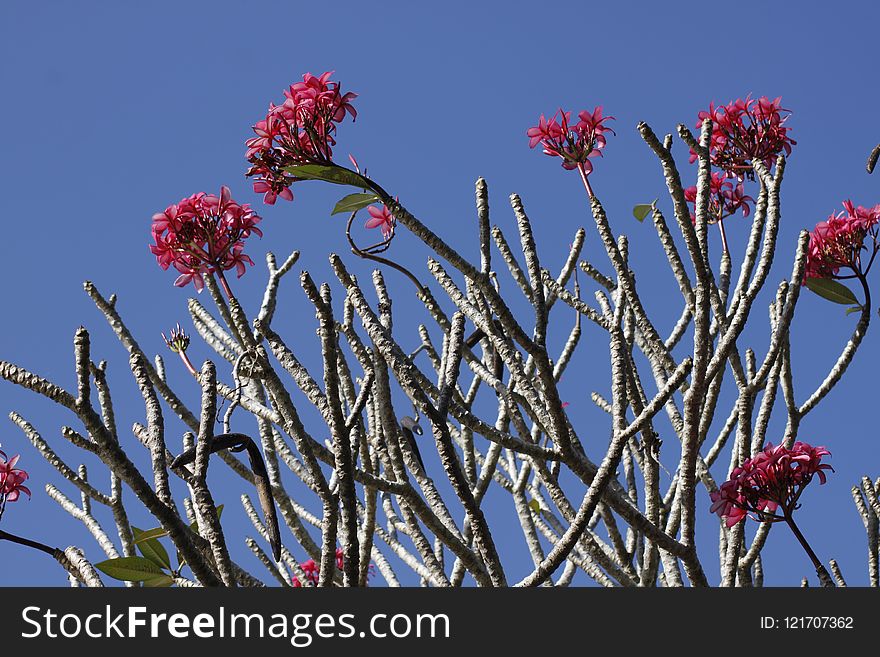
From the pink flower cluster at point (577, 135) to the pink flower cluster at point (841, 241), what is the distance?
2.71 ft

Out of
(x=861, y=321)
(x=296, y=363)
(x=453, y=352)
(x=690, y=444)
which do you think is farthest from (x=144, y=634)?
(x=861, y=321)

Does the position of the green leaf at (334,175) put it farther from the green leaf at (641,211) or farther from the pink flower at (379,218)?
the green leaf at (641,211)

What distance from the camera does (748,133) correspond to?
2.86 metres

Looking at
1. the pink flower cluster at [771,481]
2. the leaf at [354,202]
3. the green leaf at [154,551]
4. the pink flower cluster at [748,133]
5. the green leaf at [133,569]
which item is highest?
the pink flower cluster at [748,133]

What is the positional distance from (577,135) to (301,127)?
0.81 metres

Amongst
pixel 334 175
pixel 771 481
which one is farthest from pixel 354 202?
pixel 771 481

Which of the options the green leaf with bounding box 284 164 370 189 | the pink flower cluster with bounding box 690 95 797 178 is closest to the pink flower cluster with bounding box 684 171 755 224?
the pink flower cluster with bounding box 690 95 797 178

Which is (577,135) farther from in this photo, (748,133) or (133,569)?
(133,569)

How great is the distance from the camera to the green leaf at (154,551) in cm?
207

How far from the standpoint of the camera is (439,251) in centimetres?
204

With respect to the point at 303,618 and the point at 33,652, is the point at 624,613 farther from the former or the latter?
the point at 33,652

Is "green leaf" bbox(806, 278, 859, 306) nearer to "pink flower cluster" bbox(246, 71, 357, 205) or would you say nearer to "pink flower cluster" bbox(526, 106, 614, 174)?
"pink flower cluster" bbox(526, 106, 614, 174)

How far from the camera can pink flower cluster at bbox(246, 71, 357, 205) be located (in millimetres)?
2049

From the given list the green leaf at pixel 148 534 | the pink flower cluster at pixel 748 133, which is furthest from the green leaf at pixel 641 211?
the green leaf at pixel 148 534
